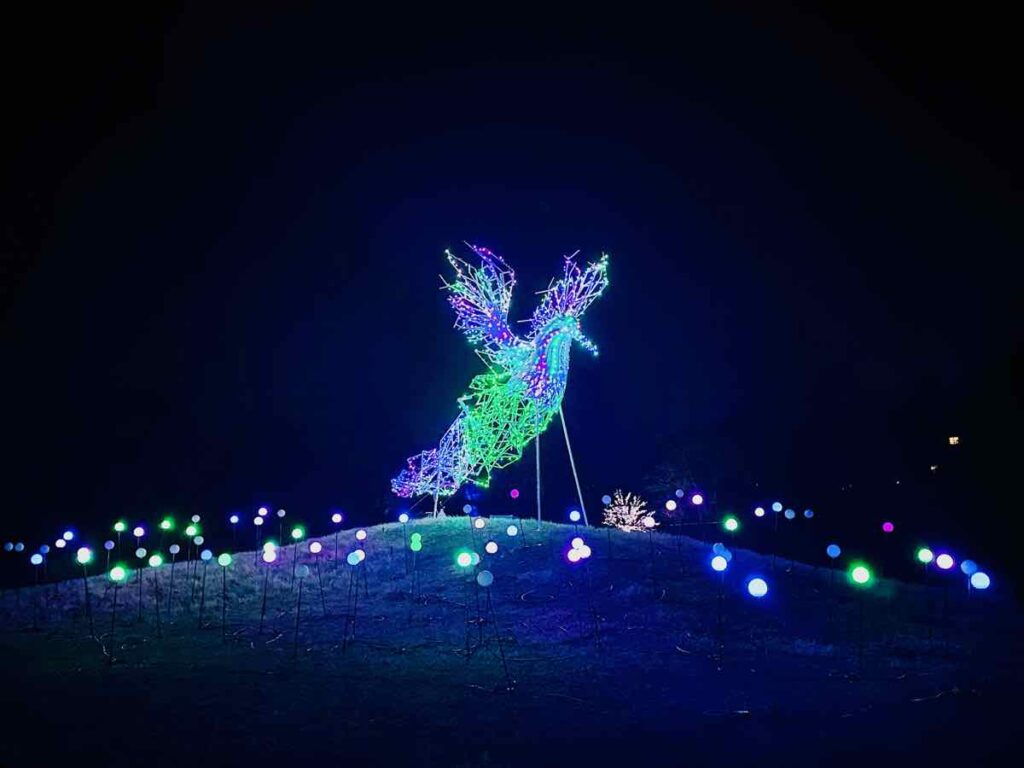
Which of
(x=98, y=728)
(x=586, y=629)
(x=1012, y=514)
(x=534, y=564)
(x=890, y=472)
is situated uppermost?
(x=890, y=472)

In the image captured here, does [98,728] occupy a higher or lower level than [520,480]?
lower

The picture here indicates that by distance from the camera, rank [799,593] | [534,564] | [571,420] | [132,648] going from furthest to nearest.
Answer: [571,420] < [534,564] < [799,593] < [132,648]

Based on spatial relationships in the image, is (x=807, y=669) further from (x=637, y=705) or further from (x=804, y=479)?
(x=804, y=479)

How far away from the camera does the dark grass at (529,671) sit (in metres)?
7.27

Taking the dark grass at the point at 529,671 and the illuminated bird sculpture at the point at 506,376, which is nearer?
the dark grass at the point at 529,671

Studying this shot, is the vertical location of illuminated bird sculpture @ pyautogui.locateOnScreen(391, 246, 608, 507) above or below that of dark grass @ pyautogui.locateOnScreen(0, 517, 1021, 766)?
above

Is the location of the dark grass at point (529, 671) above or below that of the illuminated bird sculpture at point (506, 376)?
below

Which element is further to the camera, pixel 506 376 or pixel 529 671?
pixel 506 376

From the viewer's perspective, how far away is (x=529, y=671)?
9.71m

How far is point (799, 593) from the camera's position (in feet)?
44.6

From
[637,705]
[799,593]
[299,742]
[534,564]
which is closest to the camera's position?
[299,742]

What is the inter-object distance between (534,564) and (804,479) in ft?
83.0

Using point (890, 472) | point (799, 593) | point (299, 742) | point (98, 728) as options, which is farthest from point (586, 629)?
point (890, 472)

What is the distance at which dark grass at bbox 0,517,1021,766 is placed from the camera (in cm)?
727
